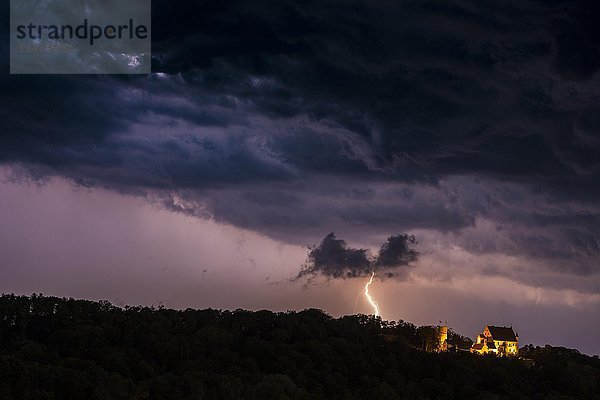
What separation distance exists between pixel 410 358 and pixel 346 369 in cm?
2783

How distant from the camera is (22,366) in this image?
371ft

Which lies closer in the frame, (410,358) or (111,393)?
(111,393)

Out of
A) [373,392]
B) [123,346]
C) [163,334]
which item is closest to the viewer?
[373,392]

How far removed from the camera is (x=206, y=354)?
165m

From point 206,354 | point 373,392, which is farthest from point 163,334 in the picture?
point 373,392

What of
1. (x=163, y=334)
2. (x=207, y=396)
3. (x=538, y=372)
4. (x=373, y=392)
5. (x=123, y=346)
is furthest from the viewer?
(x=538, y=372)

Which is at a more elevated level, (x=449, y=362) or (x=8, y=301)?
(x=8, y=301)

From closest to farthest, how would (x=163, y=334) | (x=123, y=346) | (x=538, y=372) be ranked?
1. (x=123, y=346)
2. (x=163, y=334)
3. (x=538, y=372)

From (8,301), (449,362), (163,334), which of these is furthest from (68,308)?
(449,362)

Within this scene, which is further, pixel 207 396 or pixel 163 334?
pixel 163 334

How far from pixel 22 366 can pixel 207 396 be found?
1092 inches

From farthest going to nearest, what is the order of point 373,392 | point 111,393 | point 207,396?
point 373,392
point 207,396
point 111,393

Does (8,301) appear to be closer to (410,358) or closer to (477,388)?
(410,358)

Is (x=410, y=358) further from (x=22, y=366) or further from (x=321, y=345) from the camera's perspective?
(x=22, y=366)
